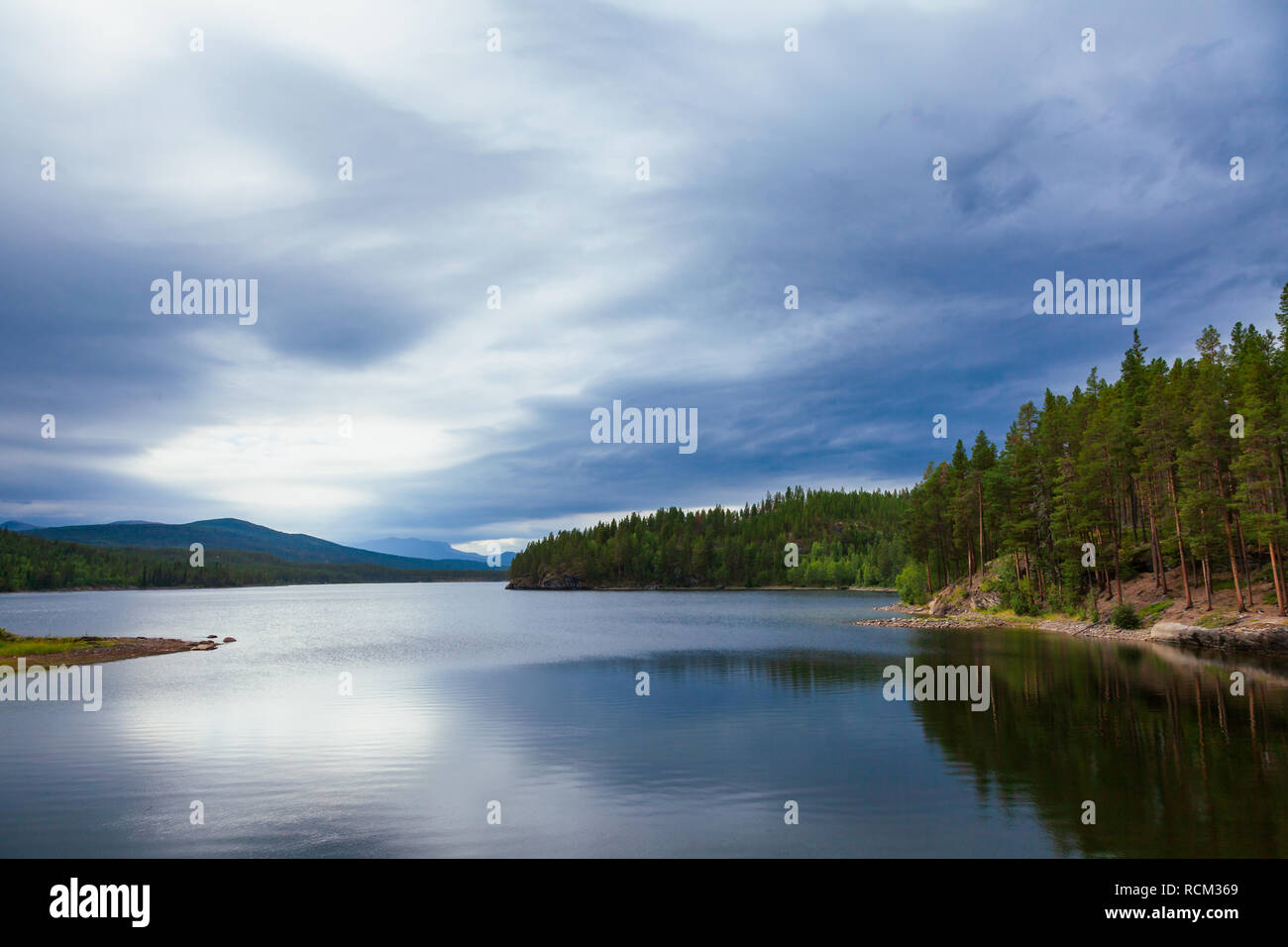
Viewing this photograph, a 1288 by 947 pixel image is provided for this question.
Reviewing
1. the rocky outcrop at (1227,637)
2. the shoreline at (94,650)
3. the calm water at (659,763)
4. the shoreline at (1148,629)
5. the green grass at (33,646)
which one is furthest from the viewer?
the green grass at (33,646)

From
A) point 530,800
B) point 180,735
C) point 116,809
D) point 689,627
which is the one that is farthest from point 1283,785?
point 689,627

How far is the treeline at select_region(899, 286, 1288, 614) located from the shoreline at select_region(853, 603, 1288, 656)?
3594mm

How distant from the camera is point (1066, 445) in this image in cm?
8100

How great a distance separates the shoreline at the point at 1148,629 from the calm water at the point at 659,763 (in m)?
5.15

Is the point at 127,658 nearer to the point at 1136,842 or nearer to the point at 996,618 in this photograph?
the point at 1136,842

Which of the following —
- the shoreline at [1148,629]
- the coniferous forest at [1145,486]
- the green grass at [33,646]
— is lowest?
the shoreline at [1148,629]

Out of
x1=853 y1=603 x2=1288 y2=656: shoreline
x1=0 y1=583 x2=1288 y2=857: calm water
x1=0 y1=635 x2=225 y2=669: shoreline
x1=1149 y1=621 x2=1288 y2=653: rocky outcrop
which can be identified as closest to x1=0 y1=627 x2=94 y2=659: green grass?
x1=0 y1=635 x2=225 y2=669: shoreline

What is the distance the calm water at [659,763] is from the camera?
1742 centimetres

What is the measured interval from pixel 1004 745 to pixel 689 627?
6761 cm

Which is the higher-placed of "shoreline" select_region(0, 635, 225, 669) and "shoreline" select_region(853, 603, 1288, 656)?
"shoreline" select_region(0, 635, 225, 669)

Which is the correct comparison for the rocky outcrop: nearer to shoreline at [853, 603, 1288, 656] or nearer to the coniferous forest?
shoreline at [853, 603, 1288, 656]

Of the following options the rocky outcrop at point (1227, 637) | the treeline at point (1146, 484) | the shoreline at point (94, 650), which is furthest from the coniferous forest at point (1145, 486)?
the shoreline at point (94, 650)

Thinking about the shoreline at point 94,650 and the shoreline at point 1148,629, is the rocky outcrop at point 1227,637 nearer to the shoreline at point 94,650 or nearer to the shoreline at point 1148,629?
the shoreline at point 1148,629

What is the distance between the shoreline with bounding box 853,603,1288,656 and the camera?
161 feet
